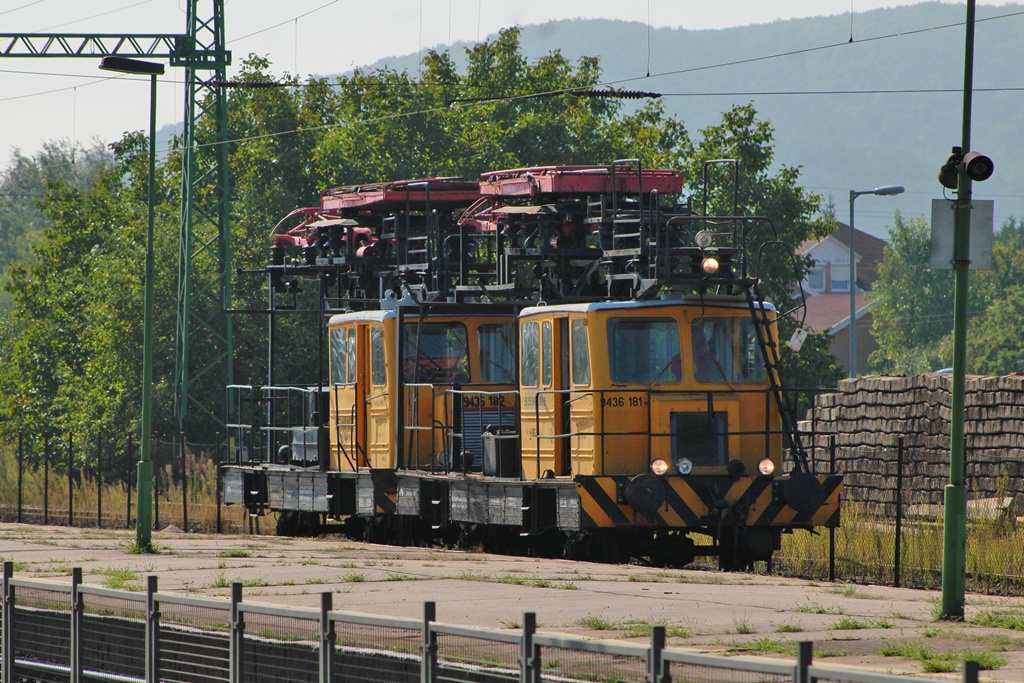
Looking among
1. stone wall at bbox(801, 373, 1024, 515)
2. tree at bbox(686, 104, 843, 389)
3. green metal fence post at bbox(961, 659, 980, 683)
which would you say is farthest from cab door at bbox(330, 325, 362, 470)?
tree at bbox(686, 104, 843, 389)

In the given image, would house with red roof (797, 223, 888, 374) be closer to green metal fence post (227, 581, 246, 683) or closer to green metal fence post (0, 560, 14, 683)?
green metal fence post (0, 560, 14, 683)

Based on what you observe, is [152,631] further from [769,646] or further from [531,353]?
[531,353]

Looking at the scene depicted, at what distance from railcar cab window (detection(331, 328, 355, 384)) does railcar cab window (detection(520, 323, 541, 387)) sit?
164 inches

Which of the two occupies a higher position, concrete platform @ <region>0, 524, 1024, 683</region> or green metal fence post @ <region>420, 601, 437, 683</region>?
green metal fence post @ <region>420, 601, 437, 683</region>

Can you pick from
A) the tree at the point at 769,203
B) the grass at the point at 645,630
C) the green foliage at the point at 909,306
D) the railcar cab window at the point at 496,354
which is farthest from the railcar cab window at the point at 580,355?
the green foliage at the point at 909,306

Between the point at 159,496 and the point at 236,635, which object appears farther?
the point at 159,496

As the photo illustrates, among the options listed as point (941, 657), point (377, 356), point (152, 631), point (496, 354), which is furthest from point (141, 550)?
point (941, 657)

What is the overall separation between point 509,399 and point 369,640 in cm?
1291

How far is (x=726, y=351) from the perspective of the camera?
1808 centimetres

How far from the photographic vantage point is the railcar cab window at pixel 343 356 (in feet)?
73.8

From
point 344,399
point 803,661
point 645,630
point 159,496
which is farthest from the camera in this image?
point 159,496

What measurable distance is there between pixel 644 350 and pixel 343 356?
647cm

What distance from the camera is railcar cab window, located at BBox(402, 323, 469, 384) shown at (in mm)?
21312

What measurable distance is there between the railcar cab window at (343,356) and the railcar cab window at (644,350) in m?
5.90
